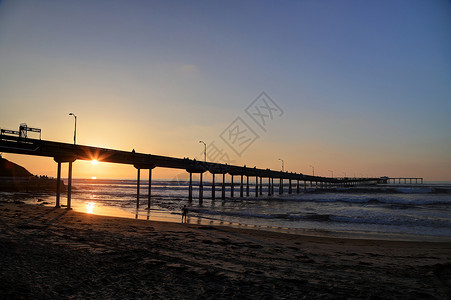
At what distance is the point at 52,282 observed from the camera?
7.39m

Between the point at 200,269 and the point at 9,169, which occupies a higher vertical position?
the point at 9,169

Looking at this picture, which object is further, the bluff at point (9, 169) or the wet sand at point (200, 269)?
the bluff at point (9, 169)

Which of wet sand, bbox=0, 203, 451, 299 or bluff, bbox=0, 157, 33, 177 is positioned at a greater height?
bluff, bbox=0, 157, 33, 177

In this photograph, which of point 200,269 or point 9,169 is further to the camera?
point 9,169

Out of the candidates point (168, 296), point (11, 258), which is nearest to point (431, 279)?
point (168, 296)

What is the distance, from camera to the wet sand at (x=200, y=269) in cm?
722

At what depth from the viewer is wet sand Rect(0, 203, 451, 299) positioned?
284 inches

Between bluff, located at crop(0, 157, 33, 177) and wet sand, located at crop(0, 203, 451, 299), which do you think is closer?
wet sand, located at crop(0, 203, 451, 299)

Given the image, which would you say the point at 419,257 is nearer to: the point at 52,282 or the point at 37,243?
the point at 52,282

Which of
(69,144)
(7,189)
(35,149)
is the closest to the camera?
(35,149)

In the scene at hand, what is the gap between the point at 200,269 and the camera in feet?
30.6

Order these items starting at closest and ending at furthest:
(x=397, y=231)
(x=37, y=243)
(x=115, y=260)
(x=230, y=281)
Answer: (x=230, y=281) → (x=115, y=260) → (x=37, y=243) → (x=397, y=231)

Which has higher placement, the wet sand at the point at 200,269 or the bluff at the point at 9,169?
the bluff at the point at 9,169

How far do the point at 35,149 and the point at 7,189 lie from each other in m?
50.8
